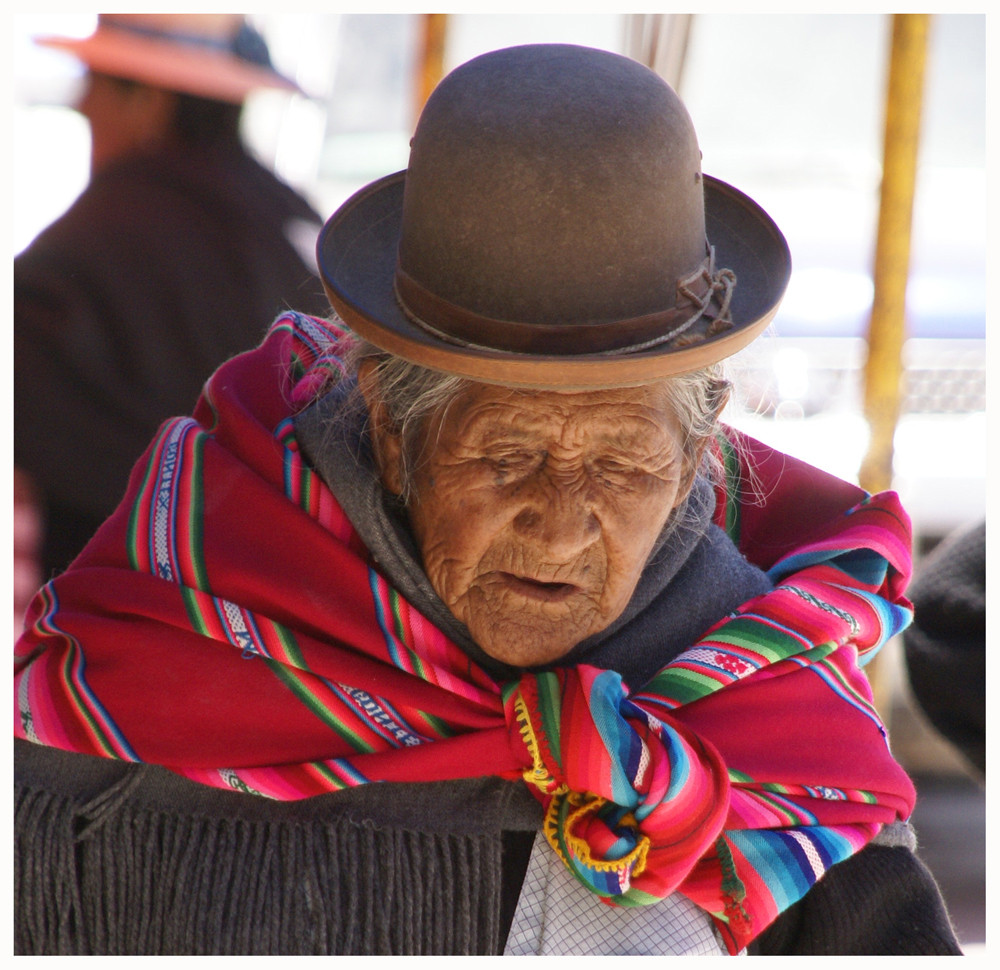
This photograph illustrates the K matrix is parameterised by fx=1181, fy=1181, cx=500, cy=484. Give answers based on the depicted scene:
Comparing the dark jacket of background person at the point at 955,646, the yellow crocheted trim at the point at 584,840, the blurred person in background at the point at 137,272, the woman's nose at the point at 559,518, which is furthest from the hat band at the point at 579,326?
the blurred person in background at the point at 137,272

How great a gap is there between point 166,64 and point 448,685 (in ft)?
7.38

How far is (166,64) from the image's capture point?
332 centimetres

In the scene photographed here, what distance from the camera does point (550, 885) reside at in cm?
191

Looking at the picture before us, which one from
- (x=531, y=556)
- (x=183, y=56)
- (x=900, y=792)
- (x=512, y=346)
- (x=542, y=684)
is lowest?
(x=900, y=792)

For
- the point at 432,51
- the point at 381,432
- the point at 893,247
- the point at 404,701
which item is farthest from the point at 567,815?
the point at 432,51

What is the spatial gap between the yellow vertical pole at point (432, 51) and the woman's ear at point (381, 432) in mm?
1820

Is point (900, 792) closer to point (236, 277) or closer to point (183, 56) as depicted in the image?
point (236, 277)

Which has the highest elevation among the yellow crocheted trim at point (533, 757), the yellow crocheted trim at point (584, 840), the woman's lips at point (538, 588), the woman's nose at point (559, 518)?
the woman's nose at point (559, 518)

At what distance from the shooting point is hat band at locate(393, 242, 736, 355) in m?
1.61

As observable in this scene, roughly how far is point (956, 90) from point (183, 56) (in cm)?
539

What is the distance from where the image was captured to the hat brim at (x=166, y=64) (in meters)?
3.29

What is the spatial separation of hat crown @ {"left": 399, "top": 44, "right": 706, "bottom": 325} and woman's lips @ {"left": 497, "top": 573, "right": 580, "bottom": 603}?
435 mm

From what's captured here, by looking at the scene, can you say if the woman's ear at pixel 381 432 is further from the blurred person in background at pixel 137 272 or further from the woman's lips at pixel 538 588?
the blurred person in background at pixel 137 272

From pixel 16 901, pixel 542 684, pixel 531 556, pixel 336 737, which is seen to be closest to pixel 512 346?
pixel 531 556
